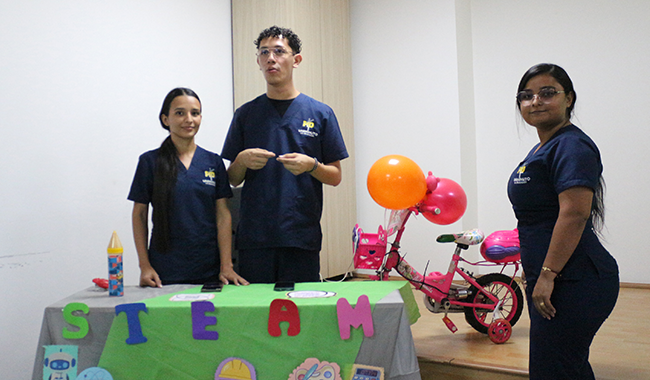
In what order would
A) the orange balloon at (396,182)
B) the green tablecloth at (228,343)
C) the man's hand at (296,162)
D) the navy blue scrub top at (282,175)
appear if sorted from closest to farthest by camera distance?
the green tablecloth at (228,343) → the man's hand at (296,162) → the navy blue scrub top at (282,175) → the orange balloon at (396,182)

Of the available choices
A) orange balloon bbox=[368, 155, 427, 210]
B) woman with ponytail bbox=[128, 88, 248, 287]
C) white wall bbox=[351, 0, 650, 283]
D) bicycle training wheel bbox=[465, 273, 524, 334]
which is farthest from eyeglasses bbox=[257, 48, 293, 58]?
white wall bbox=[351, 0, 650, 283]

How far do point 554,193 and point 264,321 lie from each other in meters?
0.92

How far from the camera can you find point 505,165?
4.02m

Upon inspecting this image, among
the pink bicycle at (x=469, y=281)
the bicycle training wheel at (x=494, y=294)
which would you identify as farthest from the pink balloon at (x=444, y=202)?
the bicycle training wheel at (x=494, y=294)

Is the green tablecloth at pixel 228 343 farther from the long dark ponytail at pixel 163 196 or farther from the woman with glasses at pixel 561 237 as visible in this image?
the woman with glasses at pixel 561 237

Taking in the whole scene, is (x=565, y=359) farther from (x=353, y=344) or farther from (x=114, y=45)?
(x=114, y=45)

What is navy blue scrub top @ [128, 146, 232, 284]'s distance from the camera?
179 cm

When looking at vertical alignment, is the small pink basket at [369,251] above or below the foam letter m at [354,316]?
above

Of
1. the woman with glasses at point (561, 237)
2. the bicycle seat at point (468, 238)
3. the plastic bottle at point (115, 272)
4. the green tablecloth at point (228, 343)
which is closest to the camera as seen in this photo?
the woman with glasses at point (561, 237)

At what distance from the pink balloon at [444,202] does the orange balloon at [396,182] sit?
0.19 m

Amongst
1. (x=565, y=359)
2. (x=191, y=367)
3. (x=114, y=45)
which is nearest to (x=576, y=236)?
(x=565, y=359)

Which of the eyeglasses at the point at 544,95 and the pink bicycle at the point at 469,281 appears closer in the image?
the eyeglasses at the point at 544,95

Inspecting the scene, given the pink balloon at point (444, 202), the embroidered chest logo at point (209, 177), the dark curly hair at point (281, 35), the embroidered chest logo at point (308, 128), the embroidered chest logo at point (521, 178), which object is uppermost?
the dark curly hair at point (281, 35)

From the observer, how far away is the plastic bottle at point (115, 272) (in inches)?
62.9
